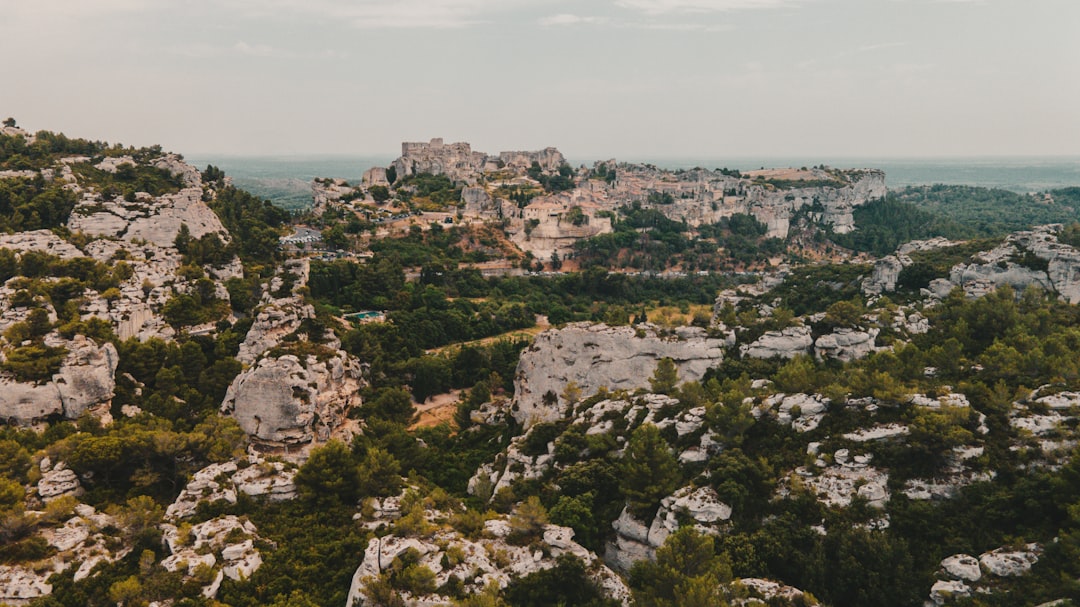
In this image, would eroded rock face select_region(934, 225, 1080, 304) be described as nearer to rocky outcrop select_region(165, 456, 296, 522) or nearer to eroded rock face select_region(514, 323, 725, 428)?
eroded rock face select_region(514, 323, 725, 428)

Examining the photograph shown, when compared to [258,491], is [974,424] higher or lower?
higher

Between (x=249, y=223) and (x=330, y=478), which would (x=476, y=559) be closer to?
(x=330, y=478)

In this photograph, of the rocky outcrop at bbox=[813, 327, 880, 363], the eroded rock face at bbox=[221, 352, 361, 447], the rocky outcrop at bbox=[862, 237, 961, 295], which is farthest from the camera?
the rocky outcrop at bbox=[862, 237, 961, 295]

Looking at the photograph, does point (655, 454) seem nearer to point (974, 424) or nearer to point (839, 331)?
point (974, 424)

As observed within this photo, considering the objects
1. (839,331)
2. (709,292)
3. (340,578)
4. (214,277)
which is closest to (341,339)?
(214,277)

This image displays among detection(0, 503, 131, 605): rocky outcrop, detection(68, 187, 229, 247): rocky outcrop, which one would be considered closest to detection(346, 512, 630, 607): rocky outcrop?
detection(0, 503, 131, 605): rocky outcrop

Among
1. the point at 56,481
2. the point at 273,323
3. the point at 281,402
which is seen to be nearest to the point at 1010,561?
the point at 281,402
